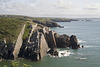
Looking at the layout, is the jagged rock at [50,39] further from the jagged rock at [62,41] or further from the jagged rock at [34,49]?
the jagged rock at [34,49]

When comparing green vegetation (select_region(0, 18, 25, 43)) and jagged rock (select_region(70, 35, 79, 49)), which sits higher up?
green vegetation (select_region(0, 18, 25, 43))

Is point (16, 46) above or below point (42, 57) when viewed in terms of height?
above

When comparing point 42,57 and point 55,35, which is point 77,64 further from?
point 55,35

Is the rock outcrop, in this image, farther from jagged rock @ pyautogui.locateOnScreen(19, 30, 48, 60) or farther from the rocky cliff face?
jagged rock @ pyautogui.locateOnScreen(19, 30, 48, 60)

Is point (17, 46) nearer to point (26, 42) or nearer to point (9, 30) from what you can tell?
point (26, 42)

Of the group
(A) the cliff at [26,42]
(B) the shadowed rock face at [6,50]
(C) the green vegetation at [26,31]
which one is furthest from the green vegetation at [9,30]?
(C) the green vegetation at [26,31]

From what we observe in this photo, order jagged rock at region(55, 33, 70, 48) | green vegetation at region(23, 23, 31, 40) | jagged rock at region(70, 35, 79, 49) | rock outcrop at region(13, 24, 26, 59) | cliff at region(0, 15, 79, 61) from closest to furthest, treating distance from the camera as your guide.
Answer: cliff at region(0, 15, 79, 61) → rock outcrop at region(13, 24, 26, 59) → green vegetation at region(23, 23, 31, 40) → jagged rock at region(70, 35, 79, 49) → jagged rock at region(55, 33, 70, 48)

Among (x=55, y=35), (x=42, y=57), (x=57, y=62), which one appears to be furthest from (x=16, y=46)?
(x=55, y=35)

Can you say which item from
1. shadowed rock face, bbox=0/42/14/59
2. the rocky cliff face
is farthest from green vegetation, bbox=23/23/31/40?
Result: shadowed rock face, bbox=0/42/14/59

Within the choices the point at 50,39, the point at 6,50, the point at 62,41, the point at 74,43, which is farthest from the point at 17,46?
the point at 74,43

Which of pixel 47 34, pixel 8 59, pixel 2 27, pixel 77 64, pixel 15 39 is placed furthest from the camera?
pixel 47 34
